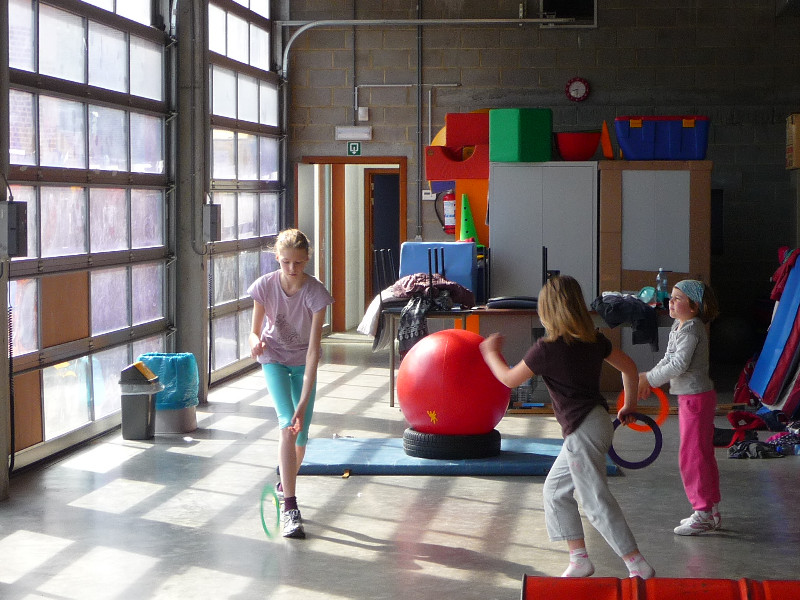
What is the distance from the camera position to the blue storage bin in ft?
31.0

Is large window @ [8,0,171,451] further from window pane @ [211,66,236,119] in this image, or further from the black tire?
the black tire

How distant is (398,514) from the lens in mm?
5594

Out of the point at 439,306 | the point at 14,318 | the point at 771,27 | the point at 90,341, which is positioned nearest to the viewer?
the point at 14,318

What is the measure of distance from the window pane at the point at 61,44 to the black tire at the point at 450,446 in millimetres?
3220

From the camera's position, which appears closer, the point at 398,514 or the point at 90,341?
the point at 398,514

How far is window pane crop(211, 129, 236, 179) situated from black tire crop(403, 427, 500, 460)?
411cm

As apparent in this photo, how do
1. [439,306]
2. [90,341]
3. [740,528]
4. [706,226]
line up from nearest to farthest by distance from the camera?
[740,528]
[90,341]
[439,306]
[706,226]

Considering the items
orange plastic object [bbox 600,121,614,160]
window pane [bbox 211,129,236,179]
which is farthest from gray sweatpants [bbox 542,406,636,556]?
window pane [bbox 211,129,236,179]

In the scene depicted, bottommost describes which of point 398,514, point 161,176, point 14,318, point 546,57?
point 398,514

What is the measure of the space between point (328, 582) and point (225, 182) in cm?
620

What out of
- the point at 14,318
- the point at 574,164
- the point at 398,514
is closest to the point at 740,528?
the point at 398,514

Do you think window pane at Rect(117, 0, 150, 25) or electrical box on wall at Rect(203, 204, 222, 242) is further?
electrical box on wall at Rect(203, 204, 222, 242)

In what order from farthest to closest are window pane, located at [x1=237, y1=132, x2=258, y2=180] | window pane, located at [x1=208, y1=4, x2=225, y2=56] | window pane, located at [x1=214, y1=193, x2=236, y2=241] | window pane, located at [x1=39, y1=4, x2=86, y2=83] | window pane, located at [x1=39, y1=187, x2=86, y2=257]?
window pane, located at [x1=237, y1=132, x2=258, y2=180], window pane, located at [x1=214, y1=193, x2=236, y2=241], window pane, located at [x1=208, y1=4, x2=225, y2=56], window pane, located at [x1=39, y1=187, x2=86, y2=257], window pane, located at [x1=39, y1=4, x2=86, y2=83]

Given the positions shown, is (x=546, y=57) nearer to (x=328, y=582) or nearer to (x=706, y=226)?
(x=706, y=226)
